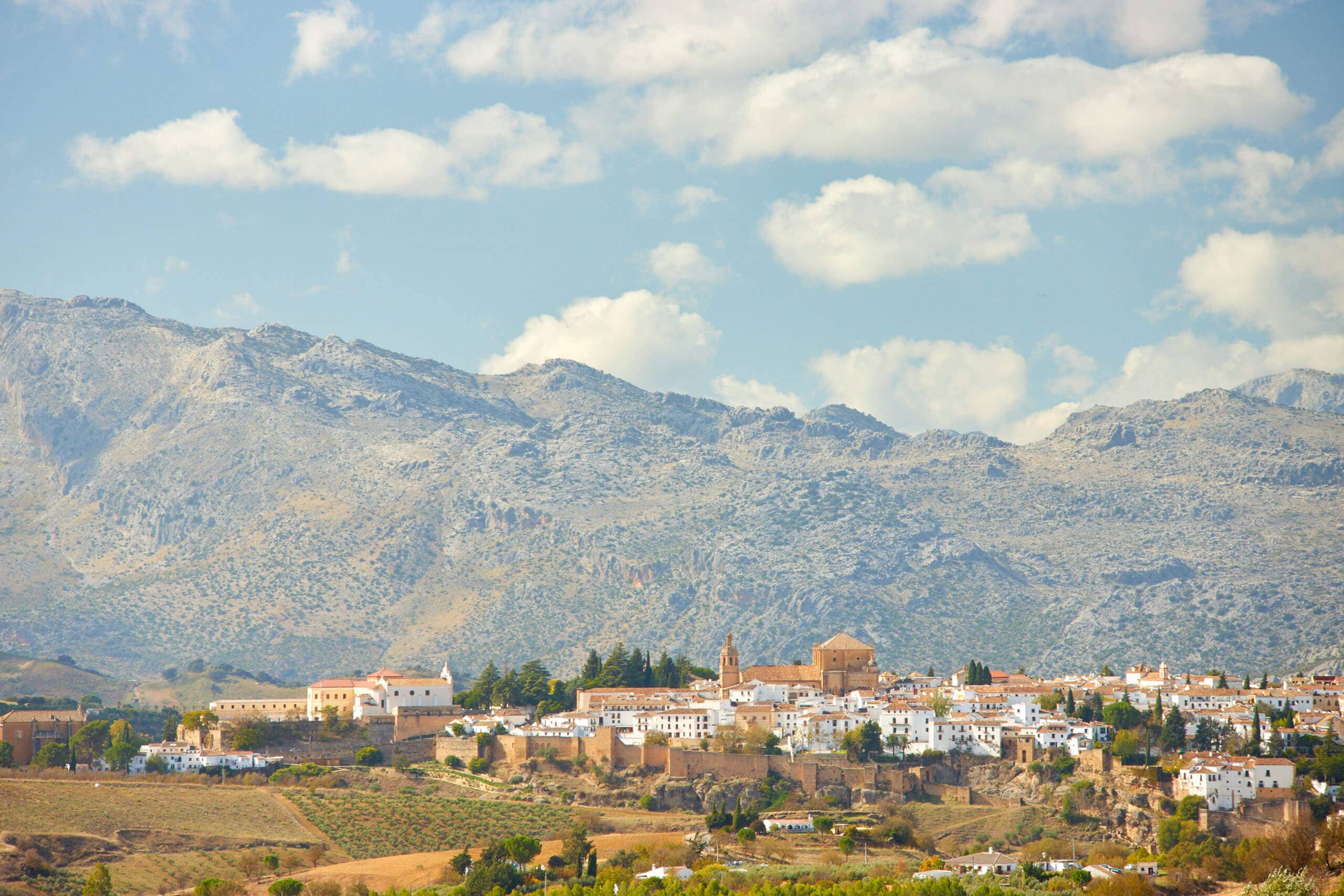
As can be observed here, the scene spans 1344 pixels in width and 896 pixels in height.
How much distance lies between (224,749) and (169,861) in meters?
21.3

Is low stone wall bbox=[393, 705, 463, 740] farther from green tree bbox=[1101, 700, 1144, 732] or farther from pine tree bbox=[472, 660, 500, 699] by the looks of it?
green tree bbox=[1101, 700, 1144, 732]

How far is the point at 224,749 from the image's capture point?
110062 mm

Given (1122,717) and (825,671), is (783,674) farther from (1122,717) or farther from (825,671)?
(1122,717)

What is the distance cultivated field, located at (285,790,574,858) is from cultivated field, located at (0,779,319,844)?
5.79ft

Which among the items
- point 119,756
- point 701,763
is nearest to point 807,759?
point 701,763

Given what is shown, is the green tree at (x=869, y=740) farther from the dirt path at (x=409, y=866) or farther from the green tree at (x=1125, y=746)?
the dirt path at (x=409, y=866)

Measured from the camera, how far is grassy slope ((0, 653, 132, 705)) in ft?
616

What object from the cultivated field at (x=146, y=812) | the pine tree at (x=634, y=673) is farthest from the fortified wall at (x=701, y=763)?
the pine tree at (x=634, y=673)

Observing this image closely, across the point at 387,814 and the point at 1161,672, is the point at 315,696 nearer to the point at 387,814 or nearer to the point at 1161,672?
the point at 387,814

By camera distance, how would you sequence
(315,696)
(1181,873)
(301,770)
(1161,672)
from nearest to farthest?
(1181,873) < (301,770) < (315,696) < (1161,672)

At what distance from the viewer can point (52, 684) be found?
632ft


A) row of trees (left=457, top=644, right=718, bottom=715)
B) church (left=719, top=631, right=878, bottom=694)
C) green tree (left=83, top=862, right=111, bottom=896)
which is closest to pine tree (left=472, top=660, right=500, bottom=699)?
row of trees (left=457, top=644, right=718, bottom=715)

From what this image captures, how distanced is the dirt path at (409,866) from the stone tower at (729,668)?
93.5 ft

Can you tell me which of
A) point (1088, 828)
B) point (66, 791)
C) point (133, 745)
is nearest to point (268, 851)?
point (66, 791)
